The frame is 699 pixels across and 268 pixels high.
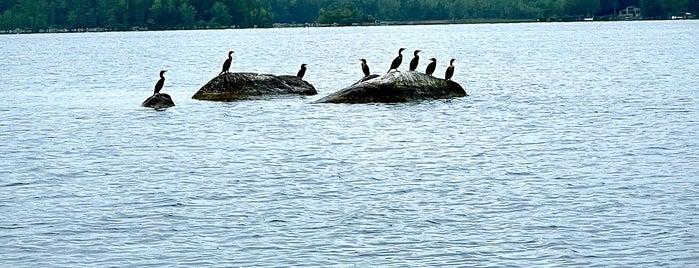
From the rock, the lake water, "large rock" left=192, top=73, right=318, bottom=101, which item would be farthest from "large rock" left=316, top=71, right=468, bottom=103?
the rock

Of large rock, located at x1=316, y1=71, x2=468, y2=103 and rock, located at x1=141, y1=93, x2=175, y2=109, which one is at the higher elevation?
large rock, located at x1=316, y1=71, x2=468, y2=103

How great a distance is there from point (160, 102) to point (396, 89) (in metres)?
8.55

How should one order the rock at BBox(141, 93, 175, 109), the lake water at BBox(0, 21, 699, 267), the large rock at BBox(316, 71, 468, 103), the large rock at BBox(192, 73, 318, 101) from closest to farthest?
1. the lake water at BBox(0, 21, 699, 267)
2. the large rock at BBox(316, 71, 468, 103)
3. the rock at BBox(141, 93, 175, 109)
4. the large rock at BBox(192, 73, 318, 101)

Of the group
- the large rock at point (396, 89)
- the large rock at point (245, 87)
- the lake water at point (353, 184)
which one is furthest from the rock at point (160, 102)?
the large rock at point (396, 89)

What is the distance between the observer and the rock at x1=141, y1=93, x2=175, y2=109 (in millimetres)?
39625

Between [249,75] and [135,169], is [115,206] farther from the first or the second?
[249,75]

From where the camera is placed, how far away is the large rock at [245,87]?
40.3 m

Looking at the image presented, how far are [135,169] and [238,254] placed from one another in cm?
924

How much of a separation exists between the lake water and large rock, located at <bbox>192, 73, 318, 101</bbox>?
18.4 inches

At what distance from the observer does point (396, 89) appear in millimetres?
35844

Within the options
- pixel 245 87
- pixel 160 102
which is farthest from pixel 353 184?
pixel 160 102

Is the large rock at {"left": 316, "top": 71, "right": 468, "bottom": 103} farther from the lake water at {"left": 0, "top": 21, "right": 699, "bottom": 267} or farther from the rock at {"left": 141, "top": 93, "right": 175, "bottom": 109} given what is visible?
the rock at {"left": 141, "top": 93, "right": 175, "bottom": 109}

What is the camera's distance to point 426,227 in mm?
16953

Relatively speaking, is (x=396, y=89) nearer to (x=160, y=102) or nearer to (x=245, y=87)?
(x=245, y=87)
